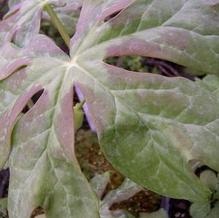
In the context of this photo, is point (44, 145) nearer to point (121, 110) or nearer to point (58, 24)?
point (121, 110)

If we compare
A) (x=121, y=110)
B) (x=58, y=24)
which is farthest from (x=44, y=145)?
(x=58, y=24)

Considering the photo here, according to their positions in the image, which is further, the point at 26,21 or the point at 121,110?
the point at 26,21

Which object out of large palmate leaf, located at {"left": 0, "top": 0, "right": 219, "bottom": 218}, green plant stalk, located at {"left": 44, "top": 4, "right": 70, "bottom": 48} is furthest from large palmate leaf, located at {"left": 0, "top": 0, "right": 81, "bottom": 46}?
large palmate leaf, located at {"left": 0, "top": 0, "right": 219, "bottom": 218}

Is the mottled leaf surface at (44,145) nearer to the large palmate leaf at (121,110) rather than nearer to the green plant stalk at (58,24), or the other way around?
the large palmate leaf at (121,110)

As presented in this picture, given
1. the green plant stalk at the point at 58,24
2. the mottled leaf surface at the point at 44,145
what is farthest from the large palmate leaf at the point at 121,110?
the green plant stalk at the point at 58,24

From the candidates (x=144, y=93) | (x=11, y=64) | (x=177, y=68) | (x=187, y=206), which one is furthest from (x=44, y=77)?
(x=177, y=68)

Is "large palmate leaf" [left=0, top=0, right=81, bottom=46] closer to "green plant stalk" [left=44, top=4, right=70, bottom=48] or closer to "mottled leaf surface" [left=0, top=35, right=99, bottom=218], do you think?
"green plant stalk" [left=44, top=4, right=70, bottom=48]

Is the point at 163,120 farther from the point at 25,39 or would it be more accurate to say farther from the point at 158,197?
the point at 158,197

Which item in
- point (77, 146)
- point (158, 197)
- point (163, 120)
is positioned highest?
point (163, 120)
